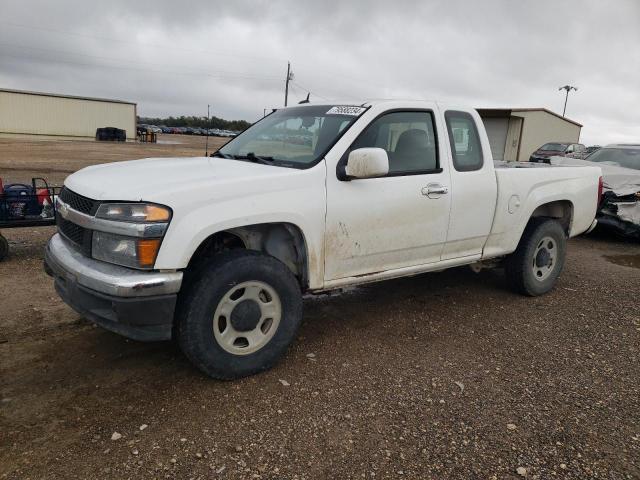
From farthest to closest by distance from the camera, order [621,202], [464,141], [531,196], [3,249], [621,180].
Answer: [621,180] → [621,202] → [3,249] → [531,196] → [464,141]

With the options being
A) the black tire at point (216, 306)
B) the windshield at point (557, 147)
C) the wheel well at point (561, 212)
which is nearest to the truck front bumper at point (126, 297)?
the black tire at point (216, 306)

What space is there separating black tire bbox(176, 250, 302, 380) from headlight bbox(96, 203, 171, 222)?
1.48 ft

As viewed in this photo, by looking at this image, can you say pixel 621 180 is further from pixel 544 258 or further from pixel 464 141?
pixel 464 141

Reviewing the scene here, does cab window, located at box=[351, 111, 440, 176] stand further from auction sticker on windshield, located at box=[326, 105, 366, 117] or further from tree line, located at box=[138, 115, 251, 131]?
tree line, located at box=[138, 115, 251, 131]

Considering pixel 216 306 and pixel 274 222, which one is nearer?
pixel 216 306

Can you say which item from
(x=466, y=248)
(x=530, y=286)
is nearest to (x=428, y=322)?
(x=466, y=248)

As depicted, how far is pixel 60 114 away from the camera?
45.6m

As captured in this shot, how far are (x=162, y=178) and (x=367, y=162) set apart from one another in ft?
4.40

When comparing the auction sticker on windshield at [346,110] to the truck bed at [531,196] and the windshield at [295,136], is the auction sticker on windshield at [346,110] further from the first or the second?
Result: the truck bed at [531,196]

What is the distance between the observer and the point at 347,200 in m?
3.51

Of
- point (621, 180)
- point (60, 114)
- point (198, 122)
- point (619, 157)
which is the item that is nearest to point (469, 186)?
point (621, 180)

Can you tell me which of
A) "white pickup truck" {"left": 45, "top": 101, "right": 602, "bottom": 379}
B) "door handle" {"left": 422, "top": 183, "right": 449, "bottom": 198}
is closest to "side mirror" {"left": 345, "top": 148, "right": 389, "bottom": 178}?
"white pickup truck" {"left": 45, "top": 101, "right": 602, "bottom": 379}

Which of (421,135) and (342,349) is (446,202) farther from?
(342,349)

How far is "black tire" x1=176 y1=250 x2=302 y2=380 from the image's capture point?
3.01 metres
